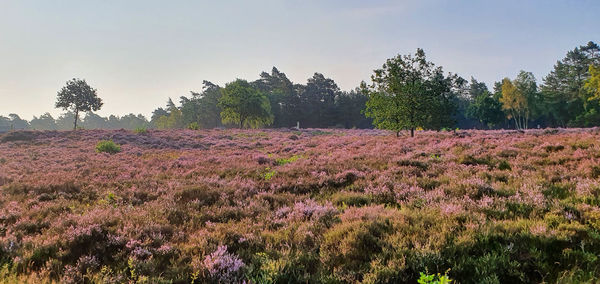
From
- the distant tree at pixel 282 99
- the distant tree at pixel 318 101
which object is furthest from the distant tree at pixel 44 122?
the distant tree at pixel 318 101

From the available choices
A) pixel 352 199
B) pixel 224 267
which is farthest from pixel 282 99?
pixel 224 267

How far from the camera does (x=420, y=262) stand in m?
4.20

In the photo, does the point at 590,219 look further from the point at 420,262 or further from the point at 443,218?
the point at 420,262

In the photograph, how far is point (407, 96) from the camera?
75.2 feet

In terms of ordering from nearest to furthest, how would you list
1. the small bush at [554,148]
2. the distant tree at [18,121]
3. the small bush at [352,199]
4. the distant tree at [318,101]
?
the small bush at [352,199], the small bush at [554,148], the distant tree at [318,101], the distant tree at [18,121]

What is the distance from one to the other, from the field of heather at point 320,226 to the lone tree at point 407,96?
11366 millimetres

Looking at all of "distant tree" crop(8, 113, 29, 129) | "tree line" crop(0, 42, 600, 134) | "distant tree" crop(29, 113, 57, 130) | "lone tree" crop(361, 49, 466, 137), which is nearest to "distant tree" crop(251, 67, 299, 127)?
"tree line" crop(0, 42, 600, 134)

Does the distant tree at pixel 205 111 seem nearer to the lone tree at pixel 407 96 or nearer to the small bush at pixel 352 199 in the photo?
the lone tree at pixel 407 96

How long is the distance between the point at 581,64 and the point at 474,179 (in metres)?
101

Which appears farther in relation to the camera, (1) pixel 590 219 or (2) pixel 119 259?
(1) pixel 590 219

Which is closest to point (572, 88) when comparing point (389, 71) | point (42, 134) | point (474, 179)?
point (389, 71)

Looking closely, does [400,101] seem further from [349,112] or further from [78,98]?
[349,112]

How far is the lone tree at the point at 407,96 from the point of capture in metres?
22.6

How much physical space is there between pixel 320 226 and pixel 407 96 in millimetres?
19570
